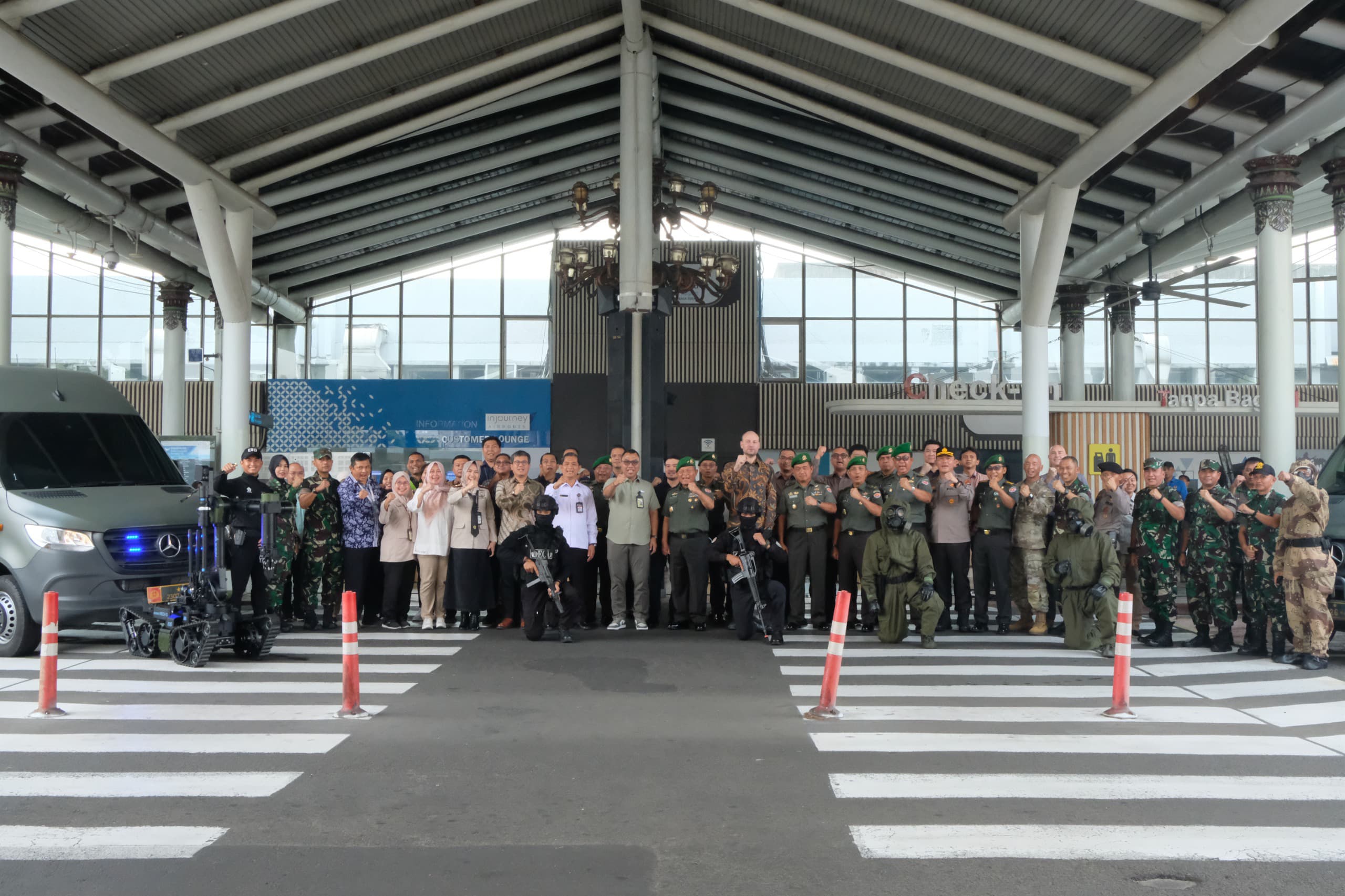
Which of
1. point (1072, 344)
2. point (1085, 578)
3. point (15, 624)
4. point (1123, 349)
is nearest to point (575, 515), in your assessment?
point (1085, 578)

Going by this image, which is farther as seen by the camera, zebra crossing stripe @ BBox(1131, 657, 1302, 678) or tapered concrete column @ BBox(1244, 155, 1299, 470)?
tapered concrete column @ BBox(1244, 155, 1299, 470)

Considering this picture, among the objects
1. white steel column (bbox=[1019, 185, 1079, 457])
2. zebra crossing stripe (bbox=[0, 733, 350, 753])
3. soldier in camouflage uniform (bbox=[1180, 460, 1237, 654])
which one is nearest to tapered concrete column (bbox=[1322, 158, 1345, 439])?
white steel column (bbox=[1019, 185, 1079, 457])

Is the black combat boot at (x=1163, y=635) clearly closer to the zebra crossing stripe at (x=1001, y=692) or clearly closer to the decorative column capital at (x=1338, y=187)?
the zebra crossing stripe at (x=1001, y=692)

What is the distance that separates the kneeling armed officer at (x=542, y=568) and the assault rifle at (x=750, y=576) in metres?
1.80

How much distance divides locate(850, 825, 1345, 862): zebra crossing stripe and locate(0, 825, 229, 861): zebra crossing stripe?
3.18 metres

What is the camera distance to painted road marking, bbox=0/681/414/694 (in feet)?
27.2

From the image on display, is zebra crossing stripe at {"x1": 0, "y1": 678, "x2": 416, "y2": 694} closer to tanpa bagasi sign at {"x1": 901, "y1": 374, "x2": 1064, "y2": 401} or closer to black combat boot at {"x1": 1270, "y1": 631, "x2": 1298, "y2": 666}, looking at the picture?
black combat boot at {"x1": 1270, "y1": 631, "x2": 1298, "y2": 666}

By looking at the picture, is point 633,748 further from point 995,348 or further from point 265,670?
point 995,348

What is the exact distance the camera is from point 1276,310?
14484 millimetres

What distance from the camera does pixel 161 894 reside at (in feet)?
13.9

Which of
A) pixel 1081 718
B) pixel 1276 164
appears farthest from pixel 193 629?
pixel 1276 164

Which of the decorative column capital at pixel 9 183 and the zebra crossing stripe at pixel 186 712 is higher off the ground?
the decorative column capital at pixel 9 183

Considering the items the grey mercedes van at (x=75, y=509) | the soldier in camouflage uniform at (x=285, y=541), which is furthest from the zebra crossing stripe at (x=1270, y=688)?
the grey mercedes van at (x=75, y=509)

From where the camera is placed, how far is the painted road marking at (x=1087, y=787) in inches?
221
